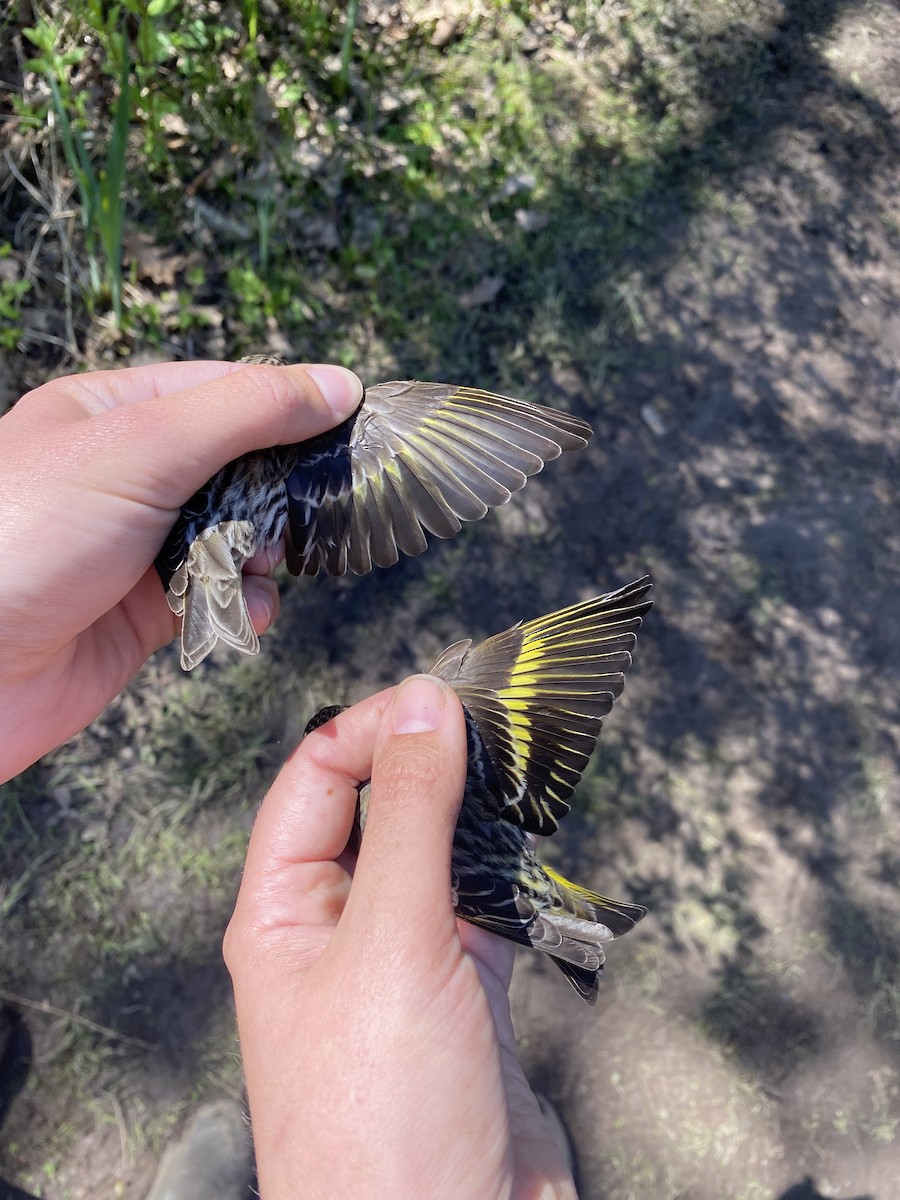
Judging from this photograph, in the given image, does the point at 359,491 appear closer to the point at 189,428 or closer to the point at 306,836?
the point at 189,428

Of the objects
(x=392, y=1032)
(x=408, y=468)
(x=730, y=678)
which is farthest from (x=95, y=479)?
(x=730, y=678)

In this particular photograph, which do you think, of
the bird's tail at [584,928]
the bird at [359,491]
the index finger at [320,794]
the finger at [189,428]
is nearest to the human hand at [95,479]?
the finger at [189,428]

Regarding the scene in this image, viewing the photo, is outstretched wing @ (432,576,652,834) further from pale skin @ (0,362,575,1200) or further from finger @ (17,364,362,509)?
finger @ (17,364,362,509)

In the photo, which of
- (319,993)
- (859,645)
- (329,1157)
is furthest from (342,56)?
(329,1157)

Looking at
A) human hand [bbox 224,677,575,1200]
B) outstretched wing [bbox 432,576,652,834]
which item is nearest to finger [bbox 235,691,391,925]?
human hand [bbox 224,677,575,1200]

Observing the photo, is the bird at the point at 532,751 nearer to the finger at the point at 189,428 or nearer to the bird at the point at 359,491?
the bird at the point at 359,491
